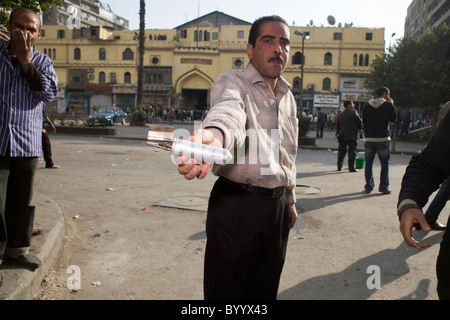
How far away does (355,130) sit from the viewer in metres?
10.6

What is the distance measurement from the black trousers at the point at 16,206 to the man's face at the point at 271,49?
197 centimetres

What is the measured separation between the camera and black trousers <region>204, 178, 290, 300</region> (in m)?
2.07

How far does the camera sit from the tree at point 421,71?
2516 cm

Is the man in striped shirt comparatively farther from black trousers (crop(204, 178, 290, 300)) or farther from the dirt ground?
black trousers (crop(204, 178, 290, 300))

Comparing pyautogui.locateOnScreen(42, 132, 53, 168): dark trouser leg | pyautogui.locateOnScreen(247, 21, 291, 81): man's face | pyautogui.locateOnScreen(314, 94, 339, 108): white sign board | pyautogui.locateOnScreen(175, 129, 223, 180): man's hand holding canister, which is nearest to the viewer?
pyautogui.locateOnScreen(175, 129, 223, 180): man's hand holding canister

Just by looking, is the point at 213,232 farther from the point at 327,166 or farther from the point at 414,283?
the point at 327,166

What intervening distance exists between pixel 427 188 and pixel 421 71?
26810mm

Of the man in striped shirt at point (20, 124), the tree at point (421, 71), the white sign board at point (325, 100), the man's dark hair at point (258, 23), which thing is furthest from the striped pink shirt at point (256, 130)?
the white sign board at point (325, 100)

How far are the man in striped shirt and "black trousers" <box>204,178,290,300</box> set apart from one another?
5.58 feet

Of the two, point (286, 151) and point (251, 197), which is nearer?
point (251, 197)

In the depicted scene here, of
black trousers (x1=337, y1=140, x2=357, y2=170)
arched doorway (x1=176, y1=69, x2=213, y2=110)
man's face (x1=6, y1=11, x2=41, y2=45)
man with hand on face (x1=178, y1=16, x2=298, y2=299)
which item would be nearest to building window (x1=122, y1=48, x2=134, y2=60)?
arched doorway (x1=176, y1=69, x2=213, y2=110)

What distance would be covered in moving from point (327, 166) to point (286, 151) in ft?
31.4

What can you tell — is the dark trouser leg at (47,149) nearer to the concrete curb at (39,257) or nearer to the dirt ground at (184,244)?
the dirt ground at (184,244)
